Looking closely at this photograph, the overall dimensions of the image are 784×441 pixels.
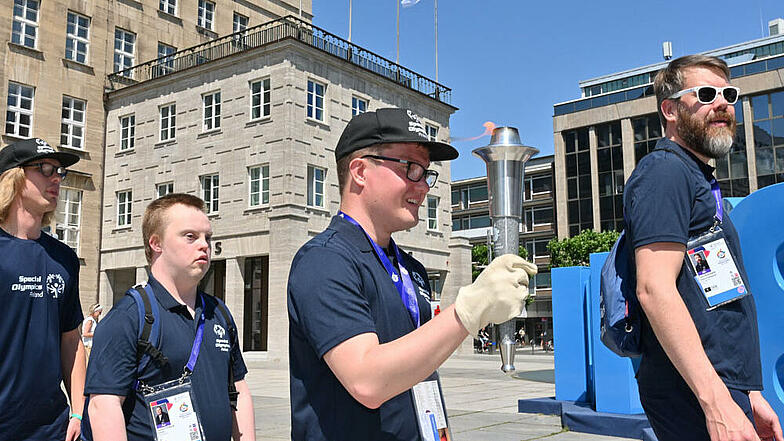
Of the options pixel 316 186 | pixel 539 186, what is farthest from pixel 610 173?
pixel 316 186

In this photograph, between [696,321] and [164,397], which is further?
[164,397]

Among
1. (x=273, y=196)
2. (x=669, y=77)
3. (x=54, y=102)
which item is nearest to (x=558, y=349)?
(x=669, y=77)

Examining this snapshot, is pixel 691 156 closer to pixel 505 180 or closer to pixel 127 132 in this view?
pixel 505 180

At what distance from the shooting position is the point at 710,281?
262cm

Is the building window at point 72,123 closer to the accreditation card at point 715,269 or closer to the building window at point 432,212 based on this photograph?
the building window at point 432,212

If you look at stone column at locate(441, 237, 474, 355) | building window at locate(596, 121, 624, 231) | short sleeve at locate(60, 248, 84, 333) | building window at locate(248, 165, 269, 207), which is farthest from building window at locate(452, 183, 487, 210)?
short sleeve at locate(60, 248, 84, 333)

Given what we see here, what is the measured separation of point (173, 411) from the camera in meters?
3.03

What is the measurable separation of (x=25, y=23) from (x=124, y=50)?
436 cm

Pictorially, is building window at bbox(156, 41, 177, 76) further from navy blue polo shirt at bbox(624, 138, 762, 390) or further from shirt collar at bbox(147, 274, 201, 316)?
navy blue polo shirt at bbox(624, 138, 762, 390)

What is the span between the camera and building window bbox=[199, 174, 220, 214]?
2731 centimetres

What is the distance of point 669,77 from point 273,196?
2275 centimetres

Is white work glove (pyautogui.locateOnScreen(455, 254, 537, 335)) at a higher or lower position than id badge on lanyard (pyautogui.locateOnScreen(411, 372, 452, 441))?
higher

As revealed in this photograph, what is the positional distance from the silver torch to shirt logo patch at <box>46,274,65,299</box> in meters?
12.9

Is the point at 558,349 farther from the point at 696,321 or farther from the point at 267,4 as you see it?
the point at 267,4
